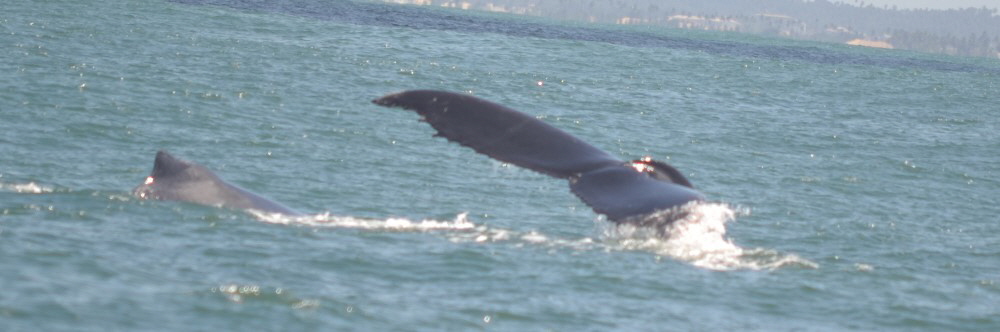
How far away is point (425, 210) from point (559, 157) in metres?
8.16

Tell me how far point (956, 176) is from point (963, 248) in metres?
11.0

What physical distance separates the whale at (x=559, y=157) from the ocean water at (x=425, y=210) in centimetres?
35

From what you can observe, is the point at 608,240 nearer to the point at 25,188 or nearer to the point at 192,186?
the point at 192,186

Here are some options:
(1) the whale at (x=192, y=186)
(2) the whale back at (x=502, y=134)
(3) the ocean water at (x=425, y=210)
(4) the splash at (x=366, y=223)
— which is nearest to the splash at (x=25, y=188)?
(3) the ocean water at (x=425, y=210)

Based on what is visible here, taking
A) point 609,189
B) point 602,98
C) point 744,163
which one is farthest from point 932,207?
point 602,98

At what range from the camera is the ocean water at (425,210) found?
10805 mm

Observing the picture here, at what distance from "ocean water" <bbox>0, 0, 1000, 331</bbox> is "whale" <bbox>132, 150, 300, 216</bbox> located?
0.42 ft

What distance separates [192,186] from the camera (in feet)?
39.1

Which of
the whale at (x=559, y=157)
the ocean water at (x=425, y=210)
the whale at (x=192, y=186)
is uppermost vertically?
the whale at (x=559, y=157)

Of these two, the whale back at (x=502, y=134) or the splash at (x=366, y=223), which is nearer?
the whale back at (x=502, y=134)

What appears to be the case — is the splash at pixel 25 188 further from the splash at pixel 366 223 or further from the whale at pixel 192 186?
the splash at pixel 366 223

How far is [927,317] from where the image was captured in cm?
1228

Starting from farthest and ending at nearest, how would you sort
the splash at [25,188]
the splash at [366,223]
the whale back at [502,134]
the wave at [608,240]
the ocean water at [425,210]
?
the splash at [25,188], the splash at [366,223], the wave at [608,240], the ocean water at [425,210], the whale back at [502,134]

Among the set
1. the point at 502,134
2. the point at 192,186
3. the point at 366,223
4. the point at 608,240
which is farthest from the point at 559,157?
the point at 366,223
